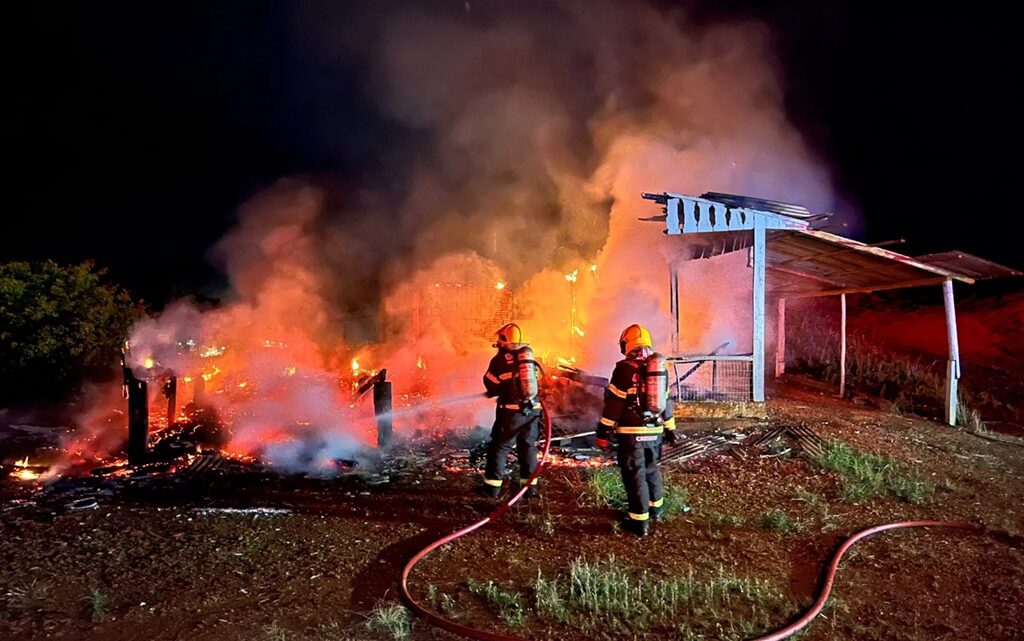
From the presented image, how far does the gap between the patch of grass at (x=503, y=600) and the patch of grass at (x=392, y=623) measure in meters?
0.53

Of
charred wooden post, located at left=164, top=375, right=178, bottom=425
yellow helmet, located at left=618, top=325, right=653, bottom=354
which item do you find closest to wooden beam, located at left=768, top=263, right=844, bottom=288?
yellow helmet, located at left=618, top=325, right=653, bottom=354

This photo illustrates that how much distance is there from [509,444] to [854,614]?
3321 mm

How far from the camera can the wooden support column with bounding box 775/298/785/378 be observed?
15.9 m

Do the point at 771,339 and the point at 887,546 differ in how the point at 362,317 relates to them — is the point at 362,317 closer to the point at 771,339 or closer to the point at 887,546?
the point at 771,339

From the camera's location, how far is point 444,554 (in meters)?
4.71

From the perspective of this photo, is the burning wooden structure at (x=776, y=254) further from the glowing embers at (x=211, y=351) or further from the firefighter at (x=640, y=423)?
the glowing embers at (x=211, y=351)

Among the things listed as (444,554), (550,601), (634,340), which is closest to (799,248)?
(634,340)

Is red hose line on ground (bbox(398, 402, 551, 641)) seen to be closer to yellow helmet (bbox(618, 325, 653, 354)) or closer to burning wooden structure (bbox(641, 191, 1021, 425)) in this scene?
yellow helmet (bbox(618, 325, 653, 354))

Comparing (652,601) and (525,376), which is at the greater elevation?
→ (525,376)

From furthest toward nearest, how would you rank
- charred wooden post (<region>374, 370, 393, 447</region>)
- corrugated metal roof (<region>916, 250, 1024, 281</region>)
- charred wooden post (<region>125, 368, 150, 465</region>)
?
corrugated metal roof (<region>916, 250, 1024, 281</region>) → charred wooden post (<region>374, 370, 393, 447</region>) → charred wooden post (<region>125, 368, 150, 465</region>)

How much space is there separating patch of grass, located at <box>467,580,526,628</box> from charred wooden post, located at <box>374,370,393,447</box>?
456cm

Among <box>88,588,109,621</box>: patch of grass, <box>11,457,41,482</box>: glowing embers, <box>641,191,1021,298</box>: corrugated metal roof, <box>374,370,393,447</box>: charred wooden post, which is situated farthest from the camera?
<box>641,191,1021,298</box>: corrugated metal roof

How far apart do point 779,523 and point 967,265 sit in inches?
286

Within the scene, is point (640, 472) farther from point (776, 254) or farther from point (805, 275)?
point (805, 275)
